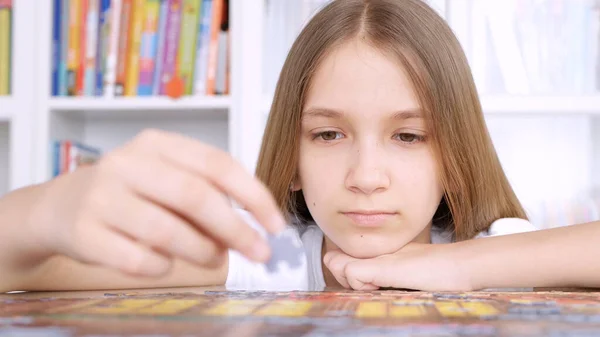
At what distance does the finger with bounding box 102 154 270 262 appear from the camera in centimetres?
41

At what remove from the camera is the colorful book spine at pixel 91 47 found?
2021 millimetres

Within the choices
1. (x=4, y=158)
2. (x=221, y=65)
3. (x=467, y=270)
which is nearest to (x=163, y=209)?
(x=467, y=270)

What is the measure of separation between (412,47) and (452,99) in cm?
11

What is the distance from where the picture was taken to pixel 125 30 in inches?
79.6

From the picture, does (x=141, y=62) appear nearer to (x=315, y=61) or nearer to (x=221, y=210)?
(x=315, y=61)

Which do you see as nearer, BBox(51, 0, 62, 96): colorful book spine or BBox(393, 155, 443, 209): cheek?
BBox(393, 155, 443, 209): cheek

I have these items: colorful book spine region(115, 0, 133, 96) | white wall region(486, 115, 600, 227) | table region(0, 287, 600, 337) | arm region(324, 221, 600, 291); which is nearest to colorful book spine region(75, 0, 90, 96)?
colorful book spine region(115, 0, 133, 96)

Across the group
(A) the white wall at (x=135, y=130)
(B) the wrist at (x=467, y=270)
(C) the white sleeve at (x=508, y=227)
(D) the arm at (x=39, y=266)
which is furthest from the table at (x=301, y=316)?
(A) the white wall at (x=135, y=130)

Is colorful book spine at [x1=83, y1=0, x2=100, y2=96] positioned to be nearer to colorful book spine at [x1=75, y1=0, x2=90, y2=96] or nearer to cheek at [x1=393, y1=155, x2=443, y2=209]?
colorful book spine at [x1=75, y1=0, x2=90, y2=96]

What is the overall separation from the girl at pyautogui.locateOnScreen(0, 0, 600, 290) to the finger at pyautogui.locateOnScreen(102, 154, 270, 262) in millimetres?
26

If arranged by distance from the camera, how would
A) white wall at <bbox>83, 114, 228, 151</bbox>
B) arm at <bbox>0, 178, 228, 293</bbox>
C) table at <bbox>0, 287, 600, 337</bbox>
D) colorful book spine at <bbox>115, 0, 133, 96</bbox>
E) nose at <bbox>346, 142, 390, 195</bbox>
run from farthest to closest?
white wall at <bbox>83, 114, 228, 151</bbox>, colorful book spine at <bbox>115, 0, 133, 96</bbox>, nose at <bbox>346, 142, 390, 195</bbox>, arm at <bbox>0, 178, 228, 293</bbox>, table at <bbox>0, 287, 600, 337</bbox>

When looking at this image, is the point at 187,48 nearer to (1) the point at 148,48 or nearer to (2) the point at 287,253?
(1) the point at 148,48

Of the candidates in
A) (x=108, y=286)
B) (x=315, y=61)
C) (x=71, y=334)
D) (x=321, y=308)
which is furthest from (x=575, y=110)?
(x=71, y=334)

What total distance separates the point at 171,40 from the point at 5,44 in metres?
0.52
